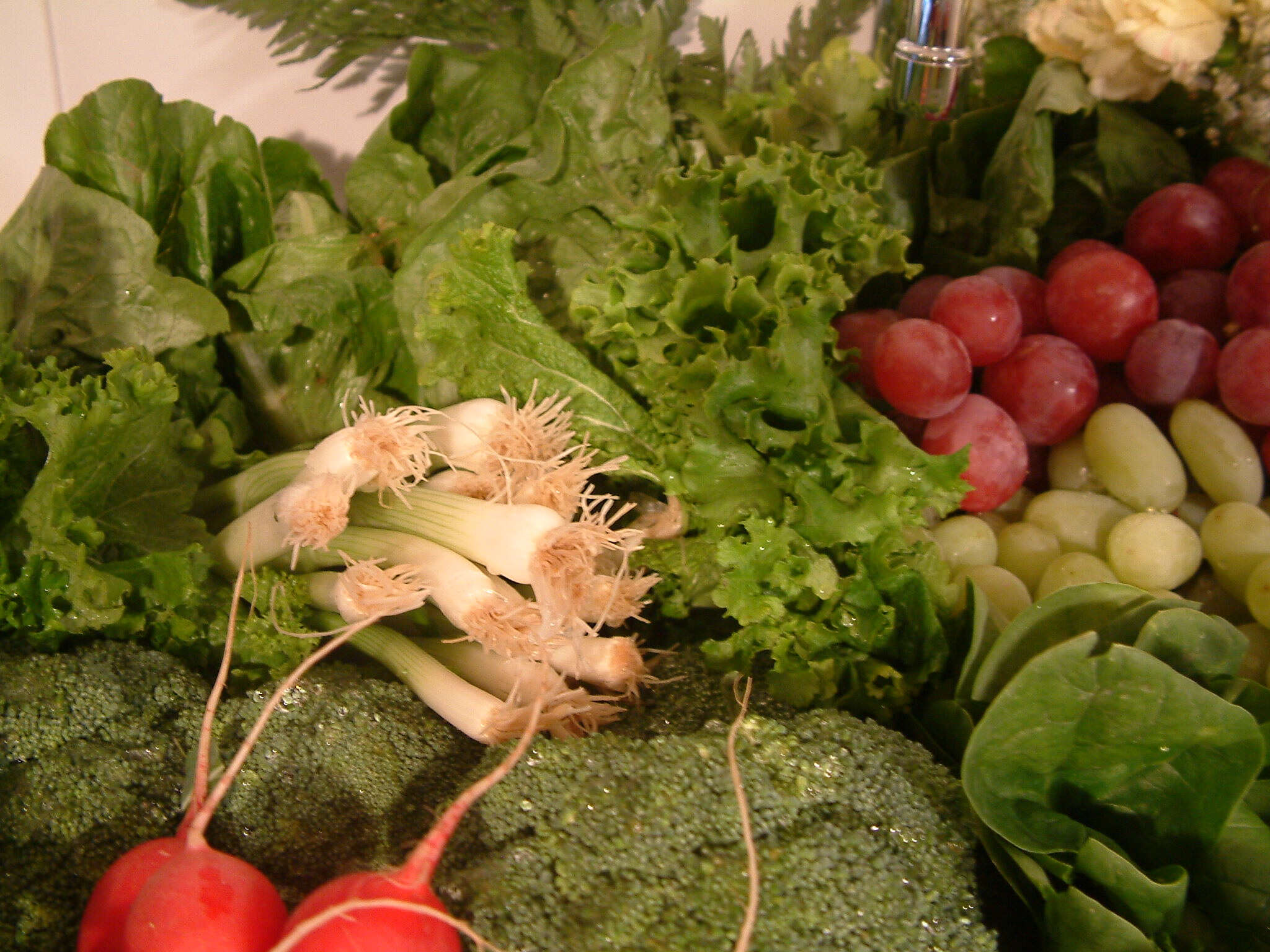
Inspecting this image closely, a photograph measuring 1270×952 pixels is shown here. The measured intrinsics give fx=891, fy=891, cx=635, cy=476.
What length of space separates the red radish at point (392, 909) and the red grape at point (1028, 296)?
726 mm

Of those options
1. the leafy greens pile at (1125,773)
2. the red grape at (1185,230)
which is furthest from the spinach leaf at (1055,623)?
the red grape at (1185,230)

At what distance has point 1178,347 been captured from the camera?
90 centimetres

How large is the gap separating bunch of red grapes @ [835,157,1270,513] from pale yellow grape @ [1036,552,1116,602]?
8cm

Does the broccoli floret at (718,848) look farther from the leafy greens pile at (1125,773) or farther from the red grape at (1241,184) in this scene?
the red grape at (1241,184)

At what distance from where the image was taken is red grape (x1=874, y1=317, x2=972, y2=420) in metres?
0.86

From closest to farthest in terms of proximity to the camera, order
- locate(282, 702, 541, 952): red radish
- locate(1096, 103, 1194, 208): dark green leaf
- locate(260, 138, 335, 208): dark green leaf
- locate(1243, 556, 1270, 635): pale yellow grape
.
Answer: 1. locate(282, 702, 541, 952): red radish
2. locate(1243, 556, 1270, 635): pale yellow grape
3. locate(1096, 103, 1194, 208): dark green leaf
4. locate(260, 138, 335, 208): dark green leaf

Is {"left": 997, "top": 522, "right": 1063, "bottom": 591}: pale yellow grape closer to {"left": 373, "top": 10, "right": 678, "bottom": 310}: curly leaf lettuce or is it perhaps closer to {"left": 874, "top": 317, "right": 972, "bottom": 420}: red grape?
{"left": 874, "top": 317, "right": 972, "bottom": 420}: red grape

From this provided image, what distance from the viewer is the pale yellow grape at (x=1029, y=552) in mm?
896

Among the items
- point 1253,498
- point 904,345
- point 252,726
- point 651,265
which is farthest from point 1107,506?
point 252,726

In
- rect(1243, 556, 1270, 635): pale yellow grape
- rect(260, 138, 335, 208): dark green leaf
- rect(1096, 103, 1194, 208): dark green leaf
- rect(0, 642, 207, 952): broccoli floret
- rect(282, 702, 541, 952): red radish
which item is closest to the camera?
rect(282, 702, 541, 952): red radish

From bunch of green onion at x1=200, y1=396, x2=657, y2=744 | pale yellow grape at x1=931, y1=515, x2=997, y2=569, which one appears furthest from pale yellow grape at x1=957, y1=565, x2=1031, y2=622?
bunch of green onion at x1=200, y1=396, x2=657, y2=744

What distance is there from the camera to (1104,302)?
0.92m

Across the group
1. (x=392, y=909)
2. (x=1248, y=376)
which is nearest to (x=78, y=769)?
(x=392, y=909)

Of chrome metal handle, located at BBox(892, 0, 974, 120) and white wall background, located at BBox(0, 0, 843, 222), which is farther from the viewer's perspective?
white wall background, located at BBox(0, 0, 843, 222)
